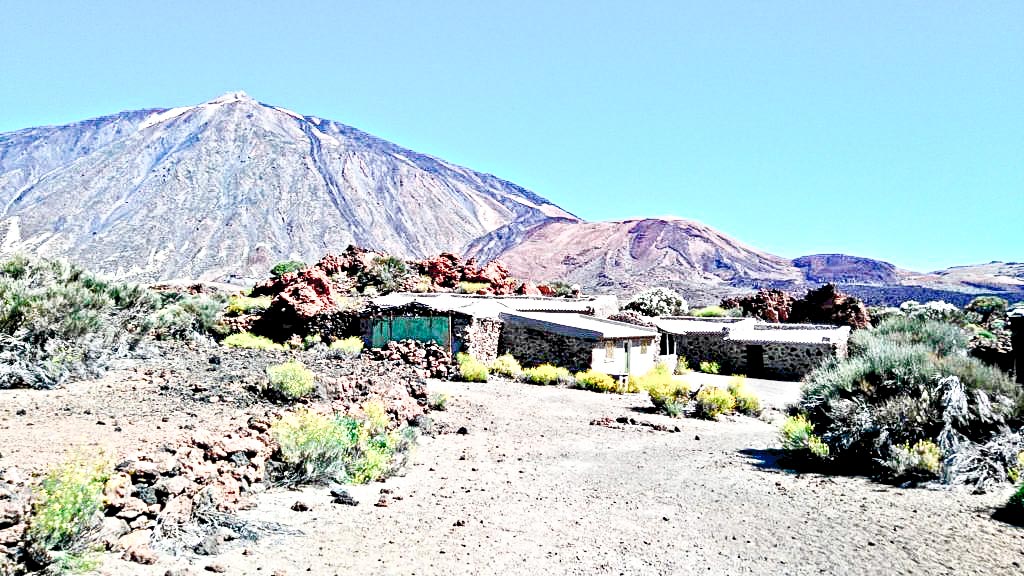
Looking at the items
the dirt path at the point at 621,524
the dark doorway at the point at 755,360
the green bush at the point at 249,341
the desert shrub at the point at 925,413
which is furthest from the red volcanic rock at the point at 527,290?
the desert shrub at the point at 925,413

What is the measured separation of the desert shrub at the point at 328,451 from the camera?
289 inches

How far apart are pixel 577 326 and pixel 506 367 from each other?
2.81m

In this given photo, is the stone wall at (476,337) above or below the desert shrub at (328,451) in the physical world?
above

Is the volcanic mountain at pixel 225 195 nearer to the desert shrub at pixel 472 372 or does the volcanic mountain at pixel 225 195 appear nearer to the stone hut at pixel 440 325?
the stone hut at pixel 440 325

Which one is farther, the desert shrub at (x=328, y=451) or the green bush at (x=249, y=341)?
the green bush at (x=249, y=341)

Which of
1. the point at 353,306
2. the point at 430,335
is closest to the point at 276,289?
the point at 353,306

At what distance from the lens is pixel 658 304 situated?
38.7 meters

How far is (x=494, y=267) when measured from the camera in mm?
37125

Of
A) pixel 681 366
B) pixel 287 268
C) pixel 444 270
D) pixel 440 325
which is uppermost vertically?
pixel 287 268

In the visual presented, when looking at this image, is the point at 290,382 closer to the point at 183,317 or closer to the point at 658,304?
the point at 183,317

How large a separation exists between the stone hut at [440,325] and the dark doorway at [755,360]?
409 inches

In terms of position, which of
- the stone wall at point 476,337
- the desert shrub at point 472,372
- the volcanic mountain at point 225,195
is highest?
the volcanic mountain at point 225,195

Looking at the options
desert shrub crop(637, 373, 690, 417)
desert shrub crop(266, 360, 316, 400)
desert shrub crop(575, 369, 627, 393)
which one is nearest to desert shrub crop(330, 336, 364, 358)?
desert shrub crop(575, 369, 627, 393)

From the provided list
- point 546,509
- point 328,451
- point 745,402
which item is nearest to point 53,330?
point 328,451
